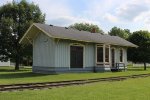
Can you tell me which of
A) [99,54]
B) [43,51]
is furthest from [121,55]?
[43,51]

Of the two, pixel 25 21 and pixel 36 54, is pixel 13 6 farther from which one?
pixel 36 54

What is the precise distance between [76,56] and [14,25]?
1665cm

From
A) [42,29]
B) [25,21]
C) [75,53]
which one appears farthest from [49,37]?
→ [25,21]

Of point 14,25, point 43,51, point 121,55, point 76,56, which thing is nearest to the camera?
point 43,51

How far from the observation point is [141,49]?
48.5 metres

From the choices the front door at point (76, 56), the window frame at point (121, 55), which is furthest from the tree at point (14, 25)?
the front door at point (76, 56)

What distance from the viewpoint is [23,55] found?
154ft

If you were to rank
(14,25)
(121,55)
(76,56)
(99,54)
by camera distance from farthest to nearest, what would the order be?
(14,25), (121,55), (99,54), (76,56)

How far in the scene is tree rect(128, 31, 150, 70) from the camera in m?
47.9

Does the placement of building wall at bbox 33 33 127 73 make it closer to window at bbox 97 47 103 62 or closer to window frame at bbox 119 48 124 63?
window at bbox 97 47 103 62

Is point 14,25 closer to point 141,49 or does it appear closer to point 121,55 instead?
point 121,55

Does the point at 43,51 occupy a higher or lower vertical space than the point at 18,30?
lower

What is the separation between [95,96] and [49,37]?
17.4 metres

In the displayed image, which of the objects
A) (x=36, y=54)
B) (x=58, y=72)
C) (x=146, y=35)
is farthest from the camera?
(x=146, y=35)
